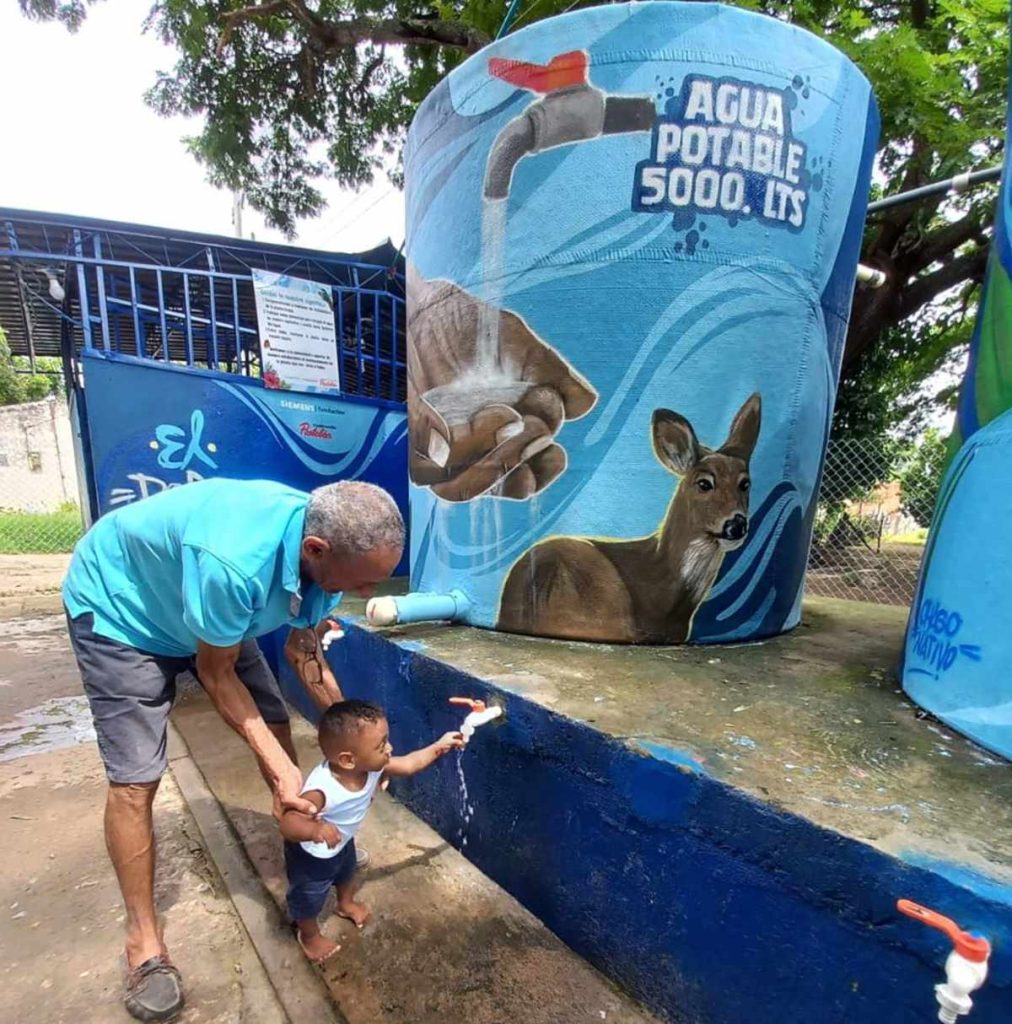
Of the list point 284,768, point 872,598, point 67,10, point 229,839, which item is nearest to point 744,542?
point 284,768

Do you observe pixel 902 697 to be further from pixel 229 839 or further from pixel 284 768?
pixel 229 839

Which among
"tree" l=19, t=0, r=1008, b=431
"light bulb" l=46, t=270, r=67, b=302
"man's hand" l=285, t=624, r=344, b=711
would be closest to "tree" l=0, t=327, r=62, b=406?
"tree" l=19, t=0, r=1008, b=431

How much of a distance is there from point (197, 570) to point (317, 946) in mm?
1405

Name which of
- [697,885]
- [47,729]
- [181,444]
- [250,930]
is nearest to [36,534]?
[181,444]

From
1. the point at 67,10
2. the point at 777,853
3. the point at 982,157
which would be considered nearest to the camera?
the point at 777,853

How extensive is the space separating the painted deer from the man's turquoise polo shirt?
4.30 feet

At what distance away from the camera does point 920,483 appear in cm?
884

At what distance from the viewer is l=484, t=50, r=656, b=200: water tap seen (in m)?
3.04

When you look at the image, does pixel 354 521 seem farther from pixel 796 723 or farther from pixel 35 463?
pixel 35 463

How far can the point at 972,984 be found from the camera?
1.29 meters

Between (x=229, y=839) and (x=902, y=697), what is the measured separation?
294cm

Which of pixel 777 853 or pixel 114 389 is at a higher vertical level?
pixel 114 389

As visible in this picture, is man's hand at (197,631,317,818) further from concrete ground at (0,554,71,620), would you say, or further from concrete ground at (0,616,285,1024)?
concrete ground at (0,554,71,620)

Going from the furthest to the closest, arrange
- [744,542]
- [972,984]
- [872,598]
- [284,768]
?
[872,598]
[744,542]
[284,768]
[972,984]
